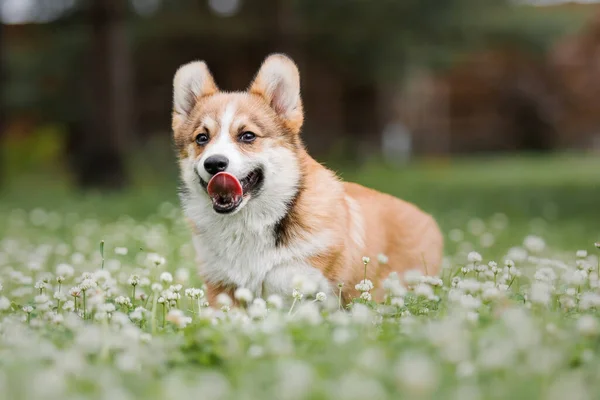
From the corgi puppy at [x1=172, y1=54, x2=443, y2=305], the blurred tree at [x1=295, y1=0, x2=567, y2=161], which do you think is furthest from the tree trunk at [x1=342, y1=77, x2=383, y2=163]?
the corgi puppy at [x1=172, y1=54, x2=443, y2=305]

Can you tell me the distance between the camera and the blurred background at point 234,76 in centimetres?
1238

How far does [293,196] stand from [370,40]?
42.1 feet

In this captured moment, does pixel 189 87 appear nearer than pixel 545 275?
No

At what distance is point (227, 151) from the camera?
3598 mm

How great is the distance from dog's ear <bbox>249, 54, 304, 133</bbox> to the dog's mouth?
40cm

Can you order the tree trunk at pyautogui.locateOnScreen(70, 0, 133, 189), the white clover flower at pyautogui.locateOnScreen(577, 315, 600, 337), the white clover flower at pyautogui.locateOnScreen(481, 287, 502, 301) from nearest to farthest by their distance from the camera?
the white clover flower at pyautogui.locateOnScreen(577, 315, 600, 337)
the white clover flower at pyautogui.locateOnScreen(481, 287, 502, 301)
the tree trunk at pyautogui.locateOnScreen(70, 0, 133, 189)

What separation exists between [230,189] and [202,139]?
16.0 inches

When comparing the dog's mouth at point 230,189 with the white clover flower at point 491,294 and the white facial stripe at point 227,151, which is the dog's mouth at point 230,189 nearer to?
the white facial stripe at point 227,151

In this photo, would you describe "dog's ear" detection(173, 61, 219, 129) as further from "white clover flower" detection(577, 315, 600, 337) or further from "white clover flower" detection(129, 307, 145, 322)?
"white clover flower" detection(577, 315, 600, 337)

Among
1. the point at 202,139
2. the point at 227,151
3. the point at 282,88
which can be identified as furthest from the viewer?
the point at 282,88

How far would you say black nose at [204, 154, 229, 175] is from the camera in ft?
11.6

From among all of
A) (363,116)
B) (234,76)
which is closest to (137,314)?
(234,76)

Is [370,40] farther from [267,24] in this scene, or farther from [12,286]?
[12,286]

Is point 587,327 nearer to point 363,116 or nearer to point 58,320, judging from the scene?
point 58,320
